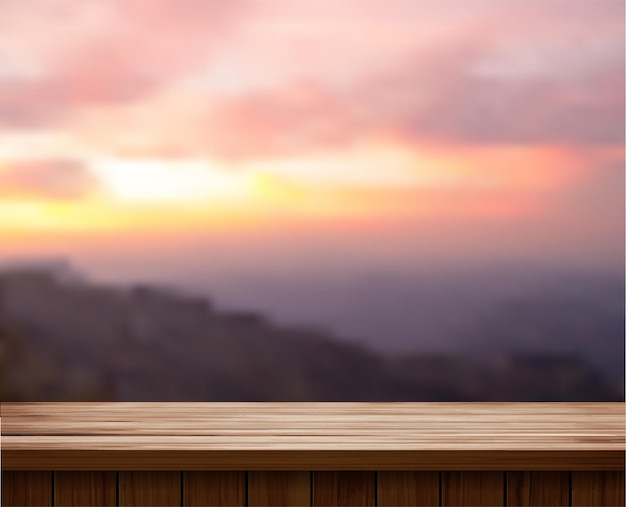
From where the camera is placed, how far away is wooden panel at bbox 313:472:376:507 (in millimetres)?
1296

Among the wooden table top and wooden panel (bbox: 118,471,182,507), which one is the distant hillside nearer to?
the wooden table top

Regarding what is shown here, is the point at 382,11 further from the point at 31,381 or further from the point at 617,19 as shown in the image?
the point at 31,381

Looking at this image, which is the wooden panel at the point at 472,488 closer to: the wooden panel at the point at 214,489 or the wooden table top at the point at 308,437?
the wooden table top at the point at 308,437

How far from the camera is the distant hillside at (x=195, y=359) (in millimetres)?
2705

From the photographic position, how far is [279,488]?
4.25 ft

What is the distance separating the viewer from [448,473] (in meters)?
1.30

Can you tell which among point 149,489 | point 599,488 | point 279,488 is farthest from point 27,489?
point 599,488

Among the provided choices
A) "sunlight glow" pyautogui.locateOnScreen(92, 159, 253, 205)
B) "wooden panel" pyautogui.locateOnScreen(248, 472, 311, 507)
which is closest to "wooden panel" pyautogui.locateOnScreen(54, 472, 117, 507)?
"wooden panel" pyautogui.locateOnScreen(248, 472, 311, 507)

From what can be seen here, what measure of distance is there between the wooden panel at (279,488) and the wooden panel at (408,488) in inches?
5.9

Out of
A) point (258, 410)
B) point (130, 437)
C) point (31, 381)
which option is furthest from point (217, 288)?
point (130, 437)

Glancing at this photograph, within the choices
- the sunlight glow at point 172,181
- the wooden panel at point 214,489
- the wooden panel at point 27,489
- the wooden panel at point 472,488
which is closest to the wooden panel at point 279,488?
the wooden panel at point 214,489

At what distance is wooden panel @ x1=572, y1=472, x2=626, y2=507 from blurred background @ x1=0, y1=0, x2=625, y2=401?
54.6 inches

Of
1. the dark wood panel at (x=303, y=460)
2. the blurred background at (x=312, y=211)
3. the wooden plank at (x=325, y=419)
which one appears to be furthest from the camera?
the blurred background at (x=312, y=211)

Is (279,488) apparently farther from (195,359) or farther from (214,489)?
(195,359)
